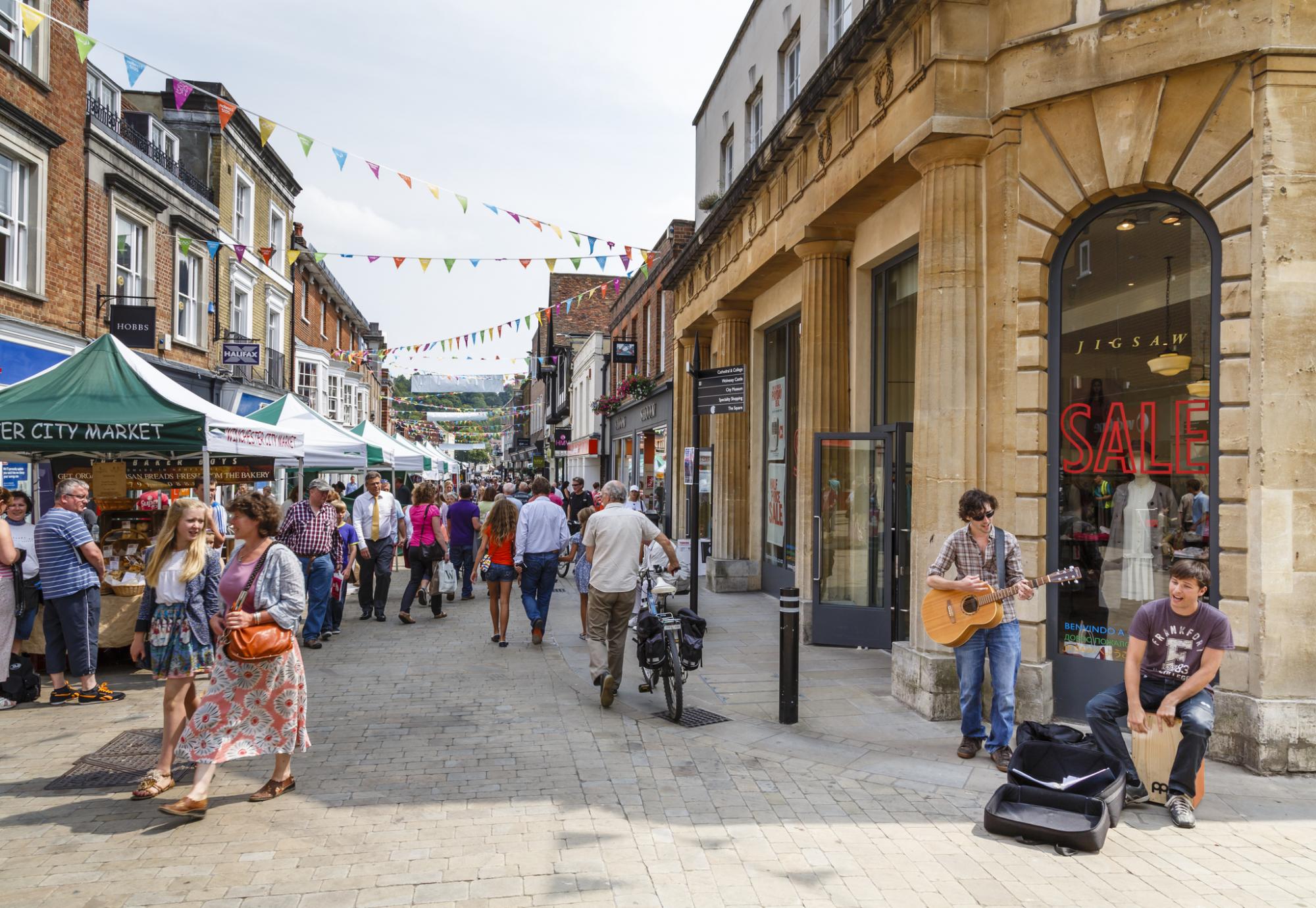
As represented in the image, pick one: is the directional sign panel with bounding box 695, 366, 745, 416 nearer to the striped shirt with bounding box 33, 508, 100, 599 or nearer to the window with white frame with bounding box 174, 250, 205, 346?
the striped shirt with bounding box 33, 508, 100, 599

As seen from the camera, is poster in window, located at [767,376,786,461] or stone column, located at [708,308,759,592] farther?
stone column, located at [708,308,759,592]

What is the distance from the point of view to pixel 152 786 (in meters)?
4.91

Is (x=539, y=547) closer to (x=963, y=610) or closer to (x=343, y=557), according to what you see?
(x=343, y=557)

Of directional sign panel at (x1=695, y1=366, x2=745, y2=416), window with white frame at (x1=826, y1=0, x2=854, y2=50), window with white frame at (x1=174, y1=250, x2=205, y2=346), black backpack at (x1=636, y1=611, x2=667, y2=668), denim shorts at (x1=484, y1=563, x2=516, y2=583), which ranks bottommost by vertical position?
black backpack at (x1=636, y1=611, x2=667, y2=668)

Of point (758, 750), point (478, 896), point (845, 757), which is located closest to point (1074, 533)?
point (845, 757)

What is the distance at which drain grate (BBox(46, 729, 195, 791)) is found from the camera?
16.9 ft

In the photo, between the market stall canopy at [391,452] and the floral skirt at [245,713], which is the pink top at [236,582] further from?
the market stall canopy at [391,452]

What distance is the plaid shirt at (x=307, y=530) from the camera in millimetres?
9445

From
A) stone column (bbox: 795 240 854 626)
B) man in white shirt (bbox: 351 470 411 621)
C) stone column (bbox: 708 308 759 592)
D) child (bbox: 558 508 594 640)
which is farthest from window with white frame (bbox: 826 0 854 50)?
man in white shirt (bbox: 351 470 411 621)

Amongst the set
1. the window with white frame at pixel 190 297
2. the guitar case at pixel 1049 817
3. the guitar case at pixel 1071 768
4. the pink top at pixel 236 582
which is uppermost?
the window with white frame at pixel 190 297

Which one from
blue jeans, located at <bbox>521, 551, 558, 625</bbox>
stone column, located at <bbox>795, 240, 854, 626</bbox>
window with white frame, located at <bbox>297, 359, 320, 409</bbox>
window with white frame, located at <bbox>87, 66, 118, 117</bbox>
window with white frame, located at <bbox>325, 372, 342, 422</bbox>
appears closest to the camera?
blue jeans, located at <bbox>521, 551, 558, 625</bbox>

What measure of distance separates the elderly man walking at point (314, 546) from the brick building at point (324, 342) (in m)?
17.7

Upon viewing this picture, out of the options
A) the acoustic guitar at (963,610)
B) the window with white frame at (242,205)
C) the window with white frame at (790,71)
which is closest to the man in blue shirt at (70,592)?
the acoustic guitar at (963,610)

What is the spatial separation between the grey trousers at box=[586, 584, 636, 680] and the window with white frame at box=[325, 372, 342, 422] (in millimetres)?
28916
